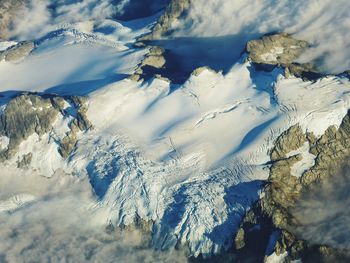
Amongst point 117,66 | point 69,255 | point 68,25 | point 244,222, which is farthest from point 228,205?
point 68,25

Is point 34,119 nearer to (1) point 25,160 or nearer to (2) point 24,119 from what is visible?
(2) point 24,119

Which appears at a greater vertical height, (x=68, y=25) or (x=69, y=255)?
(x=68, y=25)

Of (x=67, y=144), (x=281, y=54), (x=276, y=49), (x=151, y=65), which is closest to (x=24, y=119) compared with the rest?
(x=67, y=144)

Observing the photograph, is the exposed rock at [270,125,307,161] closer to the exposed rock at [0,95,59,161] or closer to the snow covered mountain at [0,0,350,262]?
the snow covered mountain at [0,0,350,262]

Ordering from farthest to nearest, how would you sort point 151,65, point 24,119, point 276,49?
point 151,65
point 276,49
point 24,119

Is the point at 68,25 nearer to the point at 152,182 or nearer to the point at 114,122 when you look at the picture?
the point at 114,122

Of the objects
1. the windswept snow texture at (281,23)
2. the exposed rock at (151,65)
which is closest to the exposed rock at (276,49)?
the windswept snow texture at (281,23)

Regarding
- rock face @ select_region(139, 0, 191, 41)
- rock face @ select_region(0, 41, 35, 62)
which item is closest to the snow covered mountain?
rock face @ select_region(0, 41, 35, 62)
